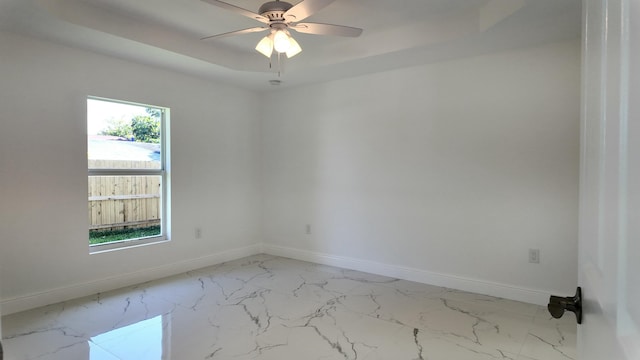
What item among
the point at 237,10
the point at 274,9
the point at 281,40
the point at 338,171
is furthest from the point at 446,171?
the point at 237,10

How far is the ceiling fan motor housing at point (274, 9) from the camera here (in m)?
2.22

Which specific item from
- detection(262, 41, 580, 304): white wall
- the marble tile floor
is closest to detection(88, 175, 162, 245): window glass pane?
the marble tile floor

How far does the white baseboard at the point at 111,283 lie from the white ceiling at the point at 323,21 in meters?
2.15

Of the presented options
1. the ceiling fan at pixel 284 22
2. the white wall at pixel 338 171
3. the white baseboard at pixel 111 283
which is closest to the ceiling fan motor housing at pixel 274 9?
the ceiling fan at pixel 284 22

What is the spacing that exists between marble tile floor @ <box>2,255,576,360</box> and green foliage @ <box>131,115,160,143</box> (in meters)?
1.55

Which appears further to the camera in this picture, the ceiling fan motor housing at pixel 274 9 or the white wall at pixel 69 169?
the white wall at pixel 69 169

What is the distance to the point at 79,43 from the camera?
3109 mm

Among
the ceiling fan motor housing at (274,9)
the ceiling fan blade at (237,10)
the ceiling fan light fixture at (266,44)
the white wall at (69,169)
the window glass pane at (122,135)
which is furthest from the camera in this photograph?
the window glass pane at (122,135)

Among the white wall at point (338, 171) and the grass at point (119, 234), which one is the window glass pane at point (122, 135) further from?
the grass at point (119, 234)

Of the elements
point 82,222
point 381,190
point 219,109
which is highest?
point 219,109

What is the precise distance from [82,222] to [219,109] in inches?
77.6

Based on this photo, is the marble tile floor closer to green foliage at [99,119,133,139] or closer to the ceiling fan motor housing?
green foliage at [99,119,133,139]

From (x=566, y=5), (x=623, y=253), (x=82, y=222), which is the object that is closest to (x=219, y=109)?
(x=82, y=222)

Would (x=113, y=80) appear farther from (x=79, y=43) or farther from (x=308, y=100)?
(x=308, y=100)
